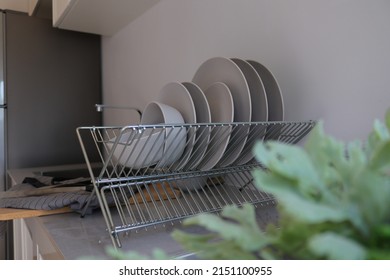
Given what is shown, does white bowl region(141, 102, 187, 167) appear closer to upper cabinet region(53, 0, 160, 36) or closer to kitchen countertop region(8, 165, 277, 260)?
kitchen countertop region(8, 165, 277, 260)

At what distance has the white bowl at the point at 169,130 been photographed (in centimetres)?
66

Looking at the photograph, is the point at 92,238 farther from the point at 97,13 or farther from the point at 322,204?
the point at 97,13

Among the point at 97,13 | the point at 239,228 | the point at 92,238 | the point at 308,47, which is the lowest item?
the point at 92,238

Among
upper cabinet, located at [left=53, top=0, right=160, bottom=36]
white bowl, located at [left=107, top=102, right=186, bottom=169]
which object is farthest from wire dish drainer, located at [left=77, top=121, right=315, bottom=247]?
upper cabinet, located at [left=53, top=0, right=160, bottom=36]

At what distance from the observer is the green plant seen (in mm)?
165

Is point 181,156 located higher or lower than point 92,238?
higher

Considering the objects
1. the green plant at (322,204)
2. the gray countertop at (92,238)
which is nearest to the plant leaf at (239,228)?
the green plant at (322,204)

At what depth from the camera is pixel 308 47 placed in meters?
0.77

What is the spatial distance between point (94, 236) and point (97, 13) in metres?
1.31

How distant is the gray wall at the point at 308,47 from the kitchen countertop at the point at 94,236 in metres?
0.28

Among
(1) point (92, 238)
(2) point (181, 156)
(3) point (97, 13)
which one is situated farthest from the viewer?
(3) point (97, 13)

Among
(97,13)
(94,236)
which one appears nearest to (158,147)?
(94,236)
